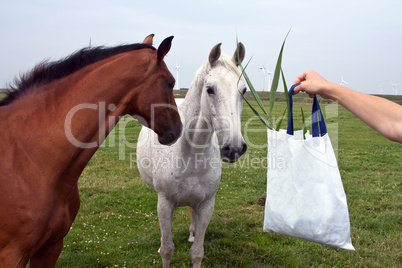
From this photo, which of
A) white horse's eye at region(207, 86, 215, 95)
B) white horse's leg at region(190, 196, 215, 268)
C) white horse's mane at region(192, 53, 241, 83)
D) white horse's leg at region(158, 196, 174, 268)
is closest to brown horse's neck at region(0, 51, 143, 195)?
white horse's eye at region(207, 86, 215, 95)

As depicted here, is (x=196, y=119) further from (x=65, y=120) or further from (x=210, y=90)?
(x=65, y=120)

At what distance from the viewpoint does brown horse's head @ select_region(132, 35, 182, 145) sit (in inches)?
84.4

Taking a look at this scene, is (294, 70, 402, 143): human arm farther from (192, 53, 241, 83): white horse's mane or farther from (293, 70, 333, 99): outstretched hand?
(192, 53, 241, 83): white horse's mane

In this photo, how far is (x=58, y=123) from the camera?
6.51 ft

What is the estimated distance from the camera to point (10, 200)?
1837 millimetres

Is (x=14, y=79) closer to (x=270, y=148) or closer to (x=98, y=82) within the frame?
(x=98, y=82)

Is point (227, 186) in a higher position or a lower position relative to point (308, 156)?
lower

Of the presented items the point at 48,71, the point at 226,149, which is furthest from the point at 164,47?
the point at 226,149

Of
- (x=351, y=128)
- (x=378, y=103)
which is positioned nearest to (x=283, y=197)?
(x=378, y=103)

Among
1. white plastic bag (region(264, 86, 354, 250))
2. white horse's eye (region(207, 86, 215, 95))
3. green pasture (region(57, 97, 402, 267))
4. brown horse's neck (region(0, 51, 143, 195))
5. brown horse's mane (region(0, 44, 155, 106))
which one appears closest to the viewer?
brown horse's neck (region(0, 51, 143, 195))

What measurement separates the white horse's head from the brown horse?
48 centimetres

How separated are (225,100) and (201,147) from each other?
27.8 inches

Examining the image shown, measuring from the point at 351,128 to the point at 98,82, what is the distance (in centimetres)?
1596

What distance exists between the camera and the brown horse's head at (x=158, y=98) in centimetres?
214
